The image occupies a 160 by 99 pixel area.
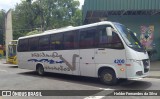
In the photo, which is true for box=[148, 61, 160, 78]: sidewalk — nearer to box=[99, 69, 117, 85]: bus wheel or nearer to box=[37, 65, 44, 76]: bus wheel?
box=[99, 69, 117, 85]: bus wheel

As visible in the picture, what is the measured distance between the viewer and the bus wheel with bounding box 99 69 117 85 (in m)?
10.6

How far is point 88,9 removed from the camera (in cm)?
1864

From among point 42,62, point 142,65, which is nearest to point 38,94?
point 142,65

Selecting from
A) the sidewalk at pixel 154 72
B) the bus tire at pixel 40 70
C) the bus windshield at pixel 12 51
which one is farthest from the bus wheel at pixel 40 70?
the bus windshield at pixel 12 51

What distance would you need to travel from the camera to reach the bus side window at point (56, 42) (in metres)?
13.5

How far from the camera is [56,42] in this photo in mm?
13859

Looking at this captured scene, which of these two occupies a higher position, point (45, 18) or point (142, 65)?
point (45, 18)

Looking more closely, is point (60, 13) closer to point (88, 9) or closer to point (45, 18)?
point (45, 18)

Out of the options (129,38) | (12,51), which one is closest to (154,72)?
(129,38)

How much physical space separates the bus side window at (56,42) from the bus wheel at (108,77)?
11.7 feet

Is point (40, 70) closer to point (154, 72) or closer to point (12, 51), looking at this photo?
point (154, 72)

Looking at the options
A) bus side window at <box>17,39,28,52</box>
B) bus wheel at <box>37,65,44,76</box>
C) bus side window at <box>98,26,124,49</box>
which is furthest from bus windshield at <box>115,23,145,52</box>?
bus side window at <box>17,39,28,52</box>

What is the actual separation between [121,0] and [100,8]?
1.81 metres

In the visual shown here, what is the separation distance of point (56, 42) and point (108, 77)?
14.8 feet
